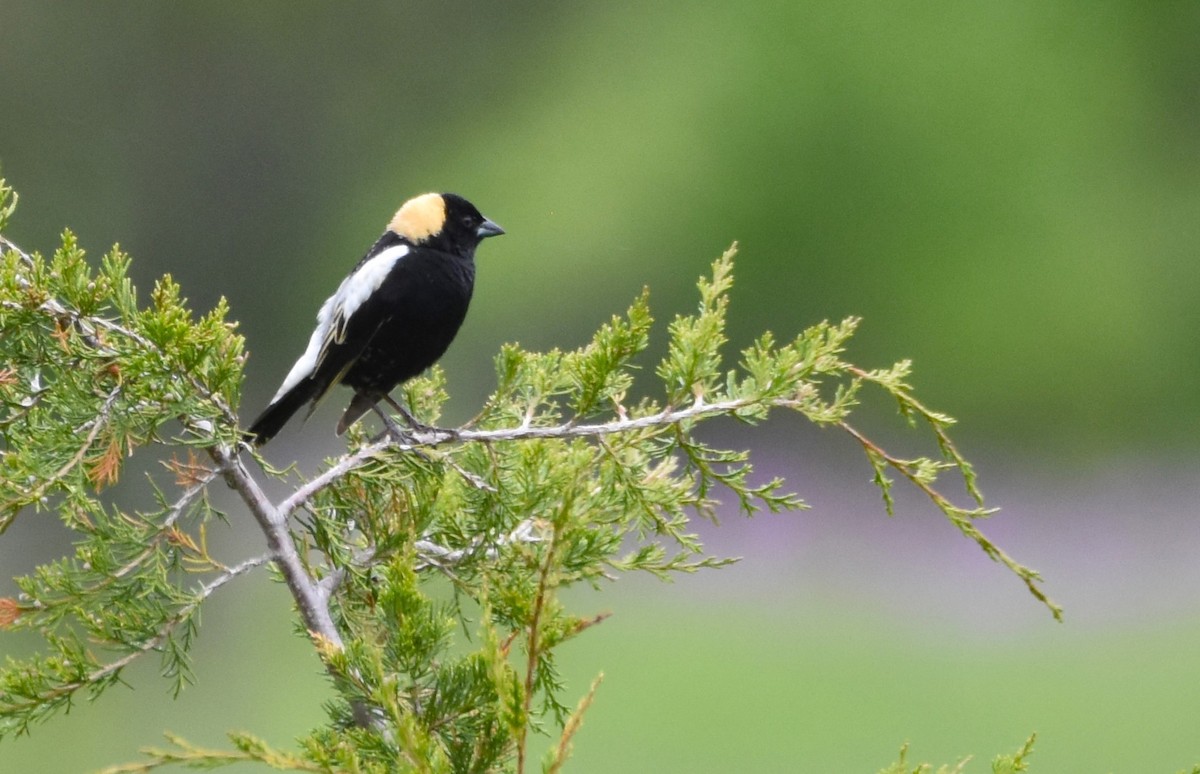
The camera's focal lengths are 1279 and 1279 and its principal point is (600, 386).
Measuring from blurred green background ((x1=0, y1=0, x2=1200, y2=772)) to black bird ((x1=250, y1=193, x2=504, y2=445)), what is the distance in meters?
3.85

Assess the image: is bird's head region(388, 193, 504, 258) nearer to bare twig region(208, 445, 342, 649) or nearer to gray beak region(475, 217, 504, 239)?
gray beak region(475, 217, 504, 239)

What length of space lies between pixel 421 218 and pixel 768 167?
18.1 feet

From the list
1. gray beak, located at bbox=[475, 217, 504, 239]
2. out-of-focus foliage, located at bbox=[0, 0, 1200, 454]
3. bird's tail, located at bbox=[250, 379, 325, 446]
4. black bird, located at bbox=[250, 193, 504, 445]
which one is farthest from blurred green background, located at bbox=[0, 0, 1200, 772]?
bird's tail, located at bbox=[250, 379, 325, 446]

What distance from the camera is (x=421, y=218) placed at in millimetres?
2000

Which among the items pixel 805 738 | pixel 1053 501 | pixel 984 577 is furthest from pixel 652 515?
pixel 1053 501

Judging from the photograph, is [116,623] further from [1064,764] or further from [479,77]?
[479,77]

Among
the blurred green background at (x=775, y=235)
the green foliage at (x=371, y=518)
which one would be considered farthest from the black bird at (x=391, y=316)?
the blurred green background at (x=775, y=235)

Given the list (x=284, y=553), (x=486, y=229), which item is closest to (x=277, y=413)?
(x=284, y=553)

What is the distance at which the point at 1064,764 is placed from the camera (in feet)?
16.2

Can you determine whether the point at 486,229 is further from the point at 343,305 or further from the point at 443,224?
the point at 343,305

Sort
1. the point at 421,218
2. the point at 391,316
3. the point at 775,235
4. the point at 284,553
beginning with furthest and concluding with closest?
the point at 775,235 < the point at 421,218 < the point at 391,316 < the point at 284,553

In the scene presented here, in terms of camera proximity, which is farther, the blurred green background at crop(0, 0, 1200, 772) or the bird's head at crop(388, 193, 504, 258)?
the blurred green background at crop(0, 0, 1200, 772)

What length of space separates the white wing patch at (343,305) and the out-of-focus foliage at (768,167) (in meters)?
4.69

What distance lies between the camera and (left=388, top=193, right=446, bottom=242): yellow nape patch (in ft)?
6.47
